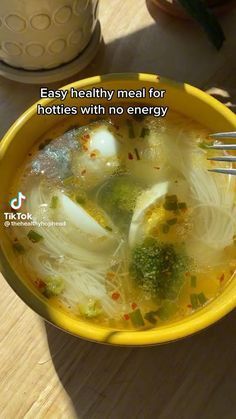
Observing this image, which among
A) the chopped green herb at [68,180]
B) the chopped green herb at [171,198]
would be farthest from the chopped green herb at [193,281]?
the chopped green herb at [68,180]

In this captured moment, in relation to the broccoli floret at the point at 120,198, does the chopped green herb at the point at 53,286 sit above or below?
below

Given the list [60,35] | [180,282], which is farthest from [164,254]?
[60,35]

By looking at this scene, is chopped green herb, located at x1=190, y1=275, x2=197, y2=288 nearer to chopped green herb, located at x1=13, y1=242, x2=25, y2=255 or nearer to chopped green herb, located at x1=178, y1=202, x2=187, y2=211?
chopped green herb, located at x1=178, y1=202, x2=187, y2=211

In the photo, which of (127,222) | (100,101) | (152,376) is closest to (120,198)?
(127,222)

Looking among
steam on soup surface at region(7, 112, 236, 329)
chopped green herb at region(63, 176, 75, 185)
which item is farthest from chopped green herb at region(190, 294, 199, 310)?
chopped green herb at region(63, 176, 75, 185)

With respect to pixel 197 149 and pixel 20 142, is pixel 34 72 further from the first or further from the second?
pixel 197 149

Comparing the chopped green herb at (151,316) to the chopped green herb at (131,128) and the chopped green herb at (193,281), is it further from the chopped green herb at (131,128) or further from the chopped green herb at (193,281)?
the chopped green herb at (131,128)
